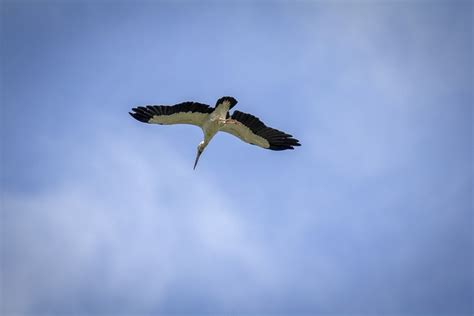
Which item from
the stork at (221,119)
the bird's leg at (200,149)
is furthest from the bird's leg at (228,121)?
the bird's leg at (200,149)

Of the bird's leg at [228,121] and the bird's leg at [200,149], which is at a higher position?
the bird's leg at [228,121]

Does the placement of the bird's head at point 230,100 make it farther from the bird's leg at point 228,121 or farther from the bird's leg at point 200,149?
the bird's leg at point 200,149

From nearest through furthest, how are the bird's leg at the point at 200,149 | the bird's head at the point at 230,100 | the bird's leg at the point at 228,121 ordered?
the bird's head at the point at 230,100 → the bird's leg at the point at 228,121 → the bird's leg at the point at 200,149

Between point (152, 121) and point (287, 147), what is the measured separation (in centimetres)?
447

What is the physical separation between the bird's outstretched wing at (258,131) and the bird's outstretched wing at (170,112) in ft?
2.83

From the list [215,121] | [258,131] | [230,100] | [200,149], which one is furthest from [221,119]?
[200,149]

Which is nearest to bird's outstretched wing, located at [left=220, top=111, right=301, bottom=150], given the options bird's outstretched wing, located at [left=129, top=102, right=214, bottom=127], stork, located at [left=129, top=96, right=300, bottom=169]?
stork, located at [left=129, top=96, right=300, bottom=169]

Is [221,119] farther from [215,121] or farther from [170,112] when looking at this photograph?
[170,112]

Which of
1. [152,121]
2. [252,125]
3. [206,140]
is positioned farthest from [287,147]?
[152,121]

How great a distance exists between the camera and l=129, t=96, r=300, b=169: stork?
22359 millimetres

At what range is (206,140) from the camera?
2377 centimetres

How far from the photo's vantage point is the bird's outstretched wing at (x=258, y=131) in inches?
882

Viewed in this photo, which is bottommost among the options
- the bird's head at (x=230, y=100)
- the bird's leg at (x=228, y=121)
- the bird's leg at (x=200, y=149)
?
the bird's leg at (x=200, y=149)

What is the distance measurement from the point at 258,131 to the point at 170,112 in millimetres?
2911
